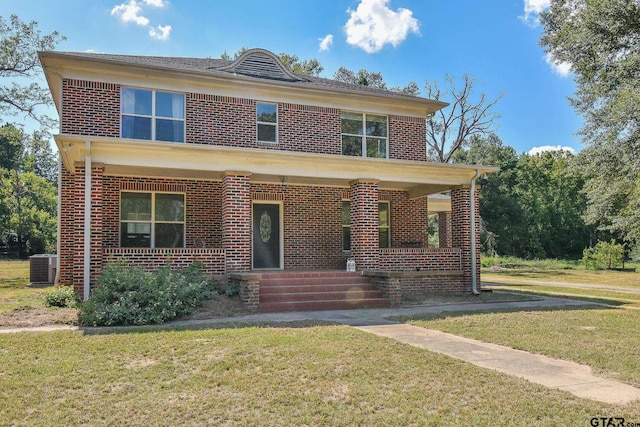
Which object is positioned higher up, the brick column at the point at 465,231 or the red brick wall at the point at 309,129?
the red brick wall at the point at 309,129

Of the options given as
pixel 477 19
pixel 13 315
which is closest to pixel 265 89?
pixel 13 315

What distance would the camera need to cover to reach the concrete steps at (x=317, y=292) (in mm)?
10898

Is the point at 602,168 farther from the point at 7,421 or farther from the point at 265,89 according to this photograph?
the point at 7,421

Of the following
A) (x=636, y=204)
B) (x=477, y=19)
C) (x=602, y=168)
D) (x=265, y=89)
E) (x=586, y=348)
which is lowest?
(x=586, y=348)

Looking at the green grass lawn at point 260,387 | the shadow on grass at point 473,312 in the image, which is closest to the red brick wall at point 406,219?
the shadow on grass at point 473,312

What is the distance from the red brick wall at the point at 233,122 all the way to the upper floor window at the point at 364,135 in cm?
23

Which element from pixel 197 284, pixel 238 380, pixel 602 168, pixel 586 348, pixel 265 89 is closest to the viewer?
pixel 238 380

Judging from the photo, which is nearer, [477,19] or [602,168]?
[602,168]

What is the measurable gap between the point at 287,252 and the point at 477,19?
42.7 ft

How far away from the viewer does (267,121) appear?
14.7m

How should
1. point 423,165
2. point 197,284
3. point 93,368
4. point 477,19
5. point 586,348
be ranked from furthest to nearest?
point 477,19, point 423,165, point 197,284, point 586,348, point 93,368

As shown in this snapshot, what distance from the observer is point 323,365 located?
18.6 feet

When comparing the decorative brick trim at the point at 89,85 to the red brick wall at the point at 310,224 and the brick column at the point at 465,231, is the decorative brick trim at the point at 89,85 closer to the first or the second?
the red brick wall at the point at 310,224

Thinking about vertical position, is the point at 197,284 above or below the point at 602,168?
below
